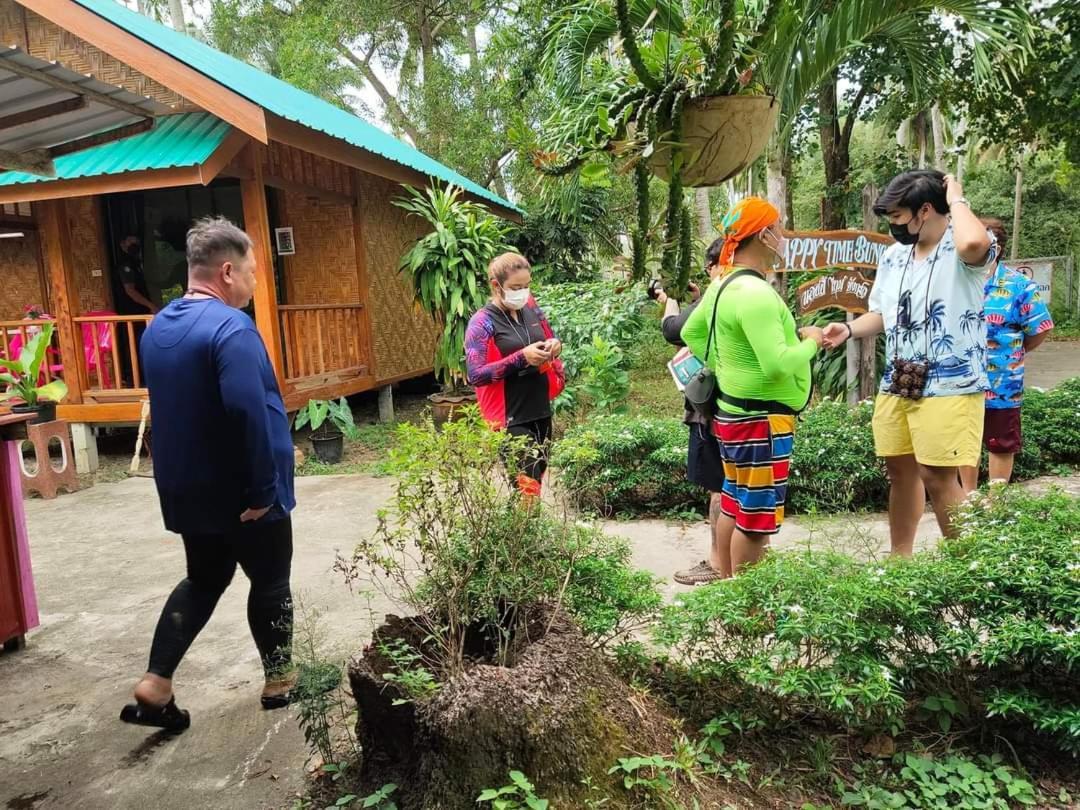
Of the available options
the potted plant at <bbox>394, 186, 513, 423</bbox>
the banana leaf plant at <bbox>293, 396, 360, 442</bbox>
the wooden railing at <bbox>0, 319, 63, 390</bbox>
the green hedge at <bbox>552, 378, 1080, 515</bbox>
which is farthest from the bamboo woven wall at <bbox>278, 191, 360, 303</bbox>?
the green hedge at <bbox>552, 378, 1080, 515</bbox>

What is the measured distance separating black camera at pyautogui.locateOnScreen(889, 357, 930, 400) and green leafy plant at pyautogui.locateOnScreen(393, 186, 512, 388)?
5.90m

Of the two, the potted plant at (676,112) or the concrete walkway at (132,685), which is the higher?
the potted plant at (676,112)

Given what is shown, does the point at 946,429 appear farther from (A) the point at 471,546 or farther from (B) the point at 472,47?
(B) the point at 472,47

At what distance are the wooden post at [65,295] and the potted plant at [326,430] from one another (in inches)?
91.4

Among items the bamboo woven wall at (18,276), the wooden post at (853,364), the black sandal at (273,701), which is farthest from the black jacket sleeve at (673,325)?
the bamboo woven wall at (18,276)

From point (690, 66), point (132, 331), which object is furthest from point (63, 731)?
point (132, 331)

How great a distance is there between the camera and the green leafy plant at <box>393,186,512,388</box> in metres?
8.68

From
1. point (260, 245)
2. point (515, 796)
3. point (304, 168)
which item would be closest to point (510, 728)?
point (515, 796)

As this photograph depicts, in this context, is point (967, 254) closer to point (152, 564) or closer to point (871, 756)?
point (871, 756)

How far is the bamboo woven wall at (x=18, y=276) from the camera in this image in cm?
996

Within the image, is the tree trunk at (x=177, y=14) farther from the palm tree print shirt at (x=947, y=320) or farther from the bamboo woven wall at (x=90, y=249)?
the palm tree print shirt at (x=947, y=320)

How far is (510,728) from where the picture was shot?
1.81m

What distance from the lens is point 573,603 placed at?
8.05ft

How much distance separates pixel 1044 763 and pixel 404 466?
2.07 m
